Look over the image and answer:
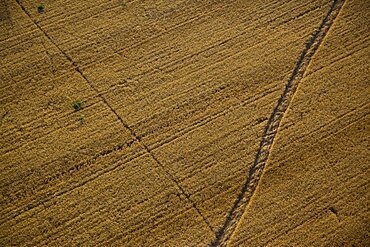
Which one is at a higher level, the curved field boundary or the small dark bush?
the curved field boundary

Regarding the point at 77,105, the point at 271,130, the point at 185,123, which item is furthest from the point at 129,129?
the point at 271,130

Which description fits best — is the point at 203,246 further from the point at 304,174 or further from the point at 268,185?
the point at 304,174

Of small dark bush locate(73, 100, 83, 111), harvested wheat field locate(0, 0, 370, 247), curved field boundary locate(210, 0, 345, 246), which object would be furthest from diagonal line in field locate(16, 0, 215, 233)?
small dark bush locate(73, 100, 83, 111)

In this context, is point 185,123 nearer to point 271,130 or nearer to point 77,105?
point 271,130

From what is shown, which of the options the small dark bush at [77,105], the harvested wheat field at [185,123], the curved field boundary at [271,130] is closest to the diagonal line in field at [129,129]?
the harvested wheat field at [185,123]

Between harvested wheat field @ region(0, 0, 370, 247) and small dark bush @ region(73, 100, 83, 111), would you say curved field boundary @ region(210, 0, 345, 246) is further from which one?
small dark bush @ region(73, 100, 83, 111)

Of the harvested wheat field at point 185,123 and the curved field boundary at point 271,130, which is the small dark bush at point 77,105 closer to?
the harvested wheat field at point 185,123
